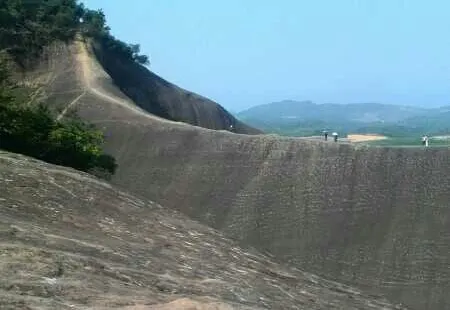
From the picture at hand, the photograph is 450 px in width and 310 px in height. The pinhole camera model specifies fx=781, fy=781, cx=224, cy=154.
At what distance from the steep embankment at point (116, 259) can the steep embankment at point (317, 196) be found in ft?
43.5

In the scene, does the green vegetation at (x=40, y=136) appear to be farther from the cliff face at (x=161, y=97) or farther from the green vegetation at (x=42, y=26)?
the cliff face at (x=161, y=97)

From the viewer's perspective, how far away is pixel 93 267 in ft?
29.2

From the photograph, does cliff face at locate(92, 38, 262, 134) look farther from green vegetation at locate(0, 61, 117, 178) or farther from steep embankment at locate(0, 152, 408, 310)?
steep embankment at locate(0, 152, 408, 310)

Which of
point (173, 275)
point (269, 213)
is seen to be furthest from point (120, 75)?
point (173, 275)

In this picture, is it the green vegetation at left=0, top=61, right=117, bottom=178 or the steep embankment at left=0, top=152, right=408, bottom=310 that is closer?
the steep embankment at left=0, top=152, right=408, bottom=310

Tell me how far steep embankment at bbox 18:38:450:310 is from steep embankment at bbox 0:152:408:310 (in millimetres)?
13247

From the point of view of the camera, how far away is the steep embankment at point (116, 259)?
7.78 m

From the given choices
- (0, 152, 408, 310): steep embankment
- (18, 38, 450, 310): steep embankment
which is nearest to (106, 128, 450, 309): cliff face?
(18, 38, 450, 310): steep embankment

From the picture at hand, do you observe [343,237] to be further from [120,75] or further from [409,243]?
[120,75]

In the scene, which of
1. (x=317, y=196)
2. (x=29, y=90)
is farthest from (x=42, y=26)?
(x=317, y=196)

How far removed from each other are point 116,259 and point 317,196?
21326 mm

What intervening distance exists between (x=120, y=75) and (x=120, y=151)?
2088 cm

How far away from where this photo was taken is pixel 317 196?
100 feet

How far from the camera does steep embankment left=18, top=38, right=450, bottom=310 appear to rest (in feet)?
88.8
